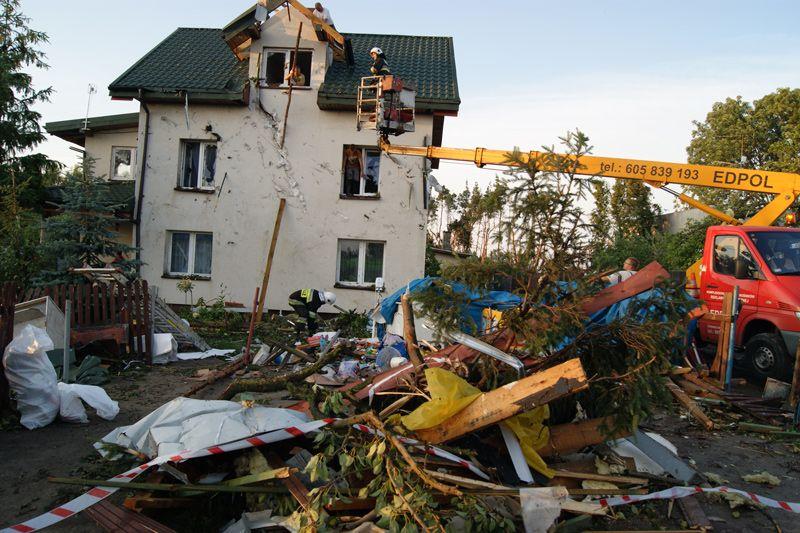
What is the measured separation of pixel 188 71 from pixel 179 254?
5.45 meters

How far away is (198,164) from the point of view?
16391 millimetres

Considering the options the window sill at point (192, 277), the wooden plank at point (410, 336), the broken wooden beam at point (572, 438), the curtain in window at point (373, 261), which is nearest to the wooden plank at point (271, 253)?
the window sill at point (192, 277)

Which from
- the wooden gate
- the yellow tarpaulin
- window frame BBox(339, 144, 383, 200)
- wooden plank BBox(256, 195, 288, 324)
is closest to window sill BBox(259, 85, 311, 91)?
window frame BBox(339, 144, 383, 200)

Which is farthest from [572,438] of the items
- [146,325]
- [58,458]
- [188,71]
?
[188,71]

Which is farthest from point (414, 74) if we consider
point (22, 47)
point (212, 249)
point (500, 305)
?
point (22, 47)

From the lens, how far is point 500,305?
505 centimetres

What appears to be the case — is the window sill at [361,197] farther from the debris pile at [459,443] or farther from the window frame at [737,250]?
the debris pile at [459,443]

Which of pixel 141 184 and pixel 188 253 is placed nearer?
pixel 141 184

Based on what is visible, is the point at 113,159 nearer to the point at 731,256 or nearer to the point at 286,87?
the point at 286,87

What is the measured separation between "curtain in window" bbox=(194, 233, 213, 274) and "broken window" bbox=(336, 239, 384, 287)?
3.71 metres

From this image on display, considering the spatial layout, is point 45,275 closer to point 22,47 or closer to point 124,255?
point 124,255

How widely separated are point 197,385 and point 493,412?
488cm

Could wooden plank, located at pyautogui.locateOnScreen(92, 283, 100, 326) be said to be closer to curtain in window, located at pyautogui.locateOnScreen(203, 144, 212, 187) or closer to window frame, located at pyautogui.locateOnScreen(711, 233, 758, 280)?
curtain in window, located at pyautogui.locateOnScreen(203, 144, 212, 187)

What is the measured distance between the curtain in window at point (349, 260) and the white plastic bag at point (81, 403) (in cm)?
1003
